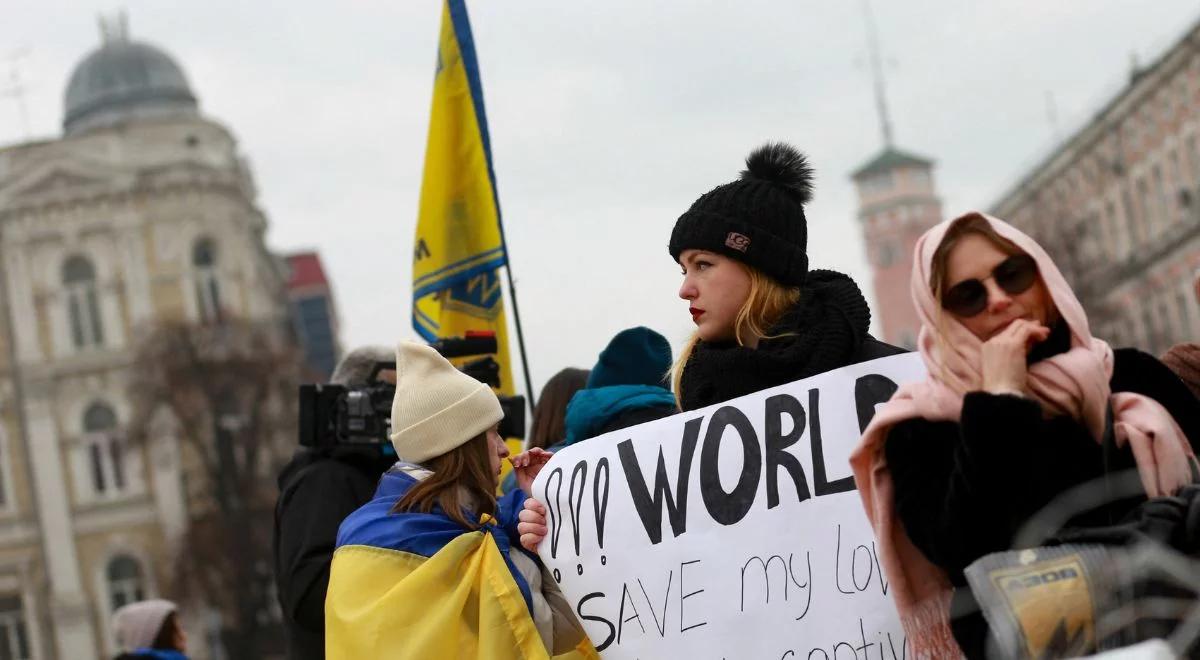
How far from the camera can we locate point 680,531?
15.0ft

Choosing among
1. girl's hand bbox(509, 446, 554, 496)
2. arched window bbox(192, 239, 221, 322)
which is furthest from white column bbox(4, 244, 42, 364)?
girl's hand bbox(509, 446, 554, 496)

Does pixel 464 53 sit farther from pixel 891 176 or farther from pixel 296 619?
pixel 891 176

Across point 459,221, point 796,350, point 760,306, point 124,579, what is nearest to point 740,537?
point 796,350

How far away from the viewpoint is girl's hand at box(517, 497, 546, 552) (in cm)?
487

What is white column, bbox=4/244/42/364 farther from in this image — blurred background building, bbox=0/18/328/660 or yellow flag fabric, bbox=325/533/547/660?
yellow flag fabric, bbox=325/533/547/660

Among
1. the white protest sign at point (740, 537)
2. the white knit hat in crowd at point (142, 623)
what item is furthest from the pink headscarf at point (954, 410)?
the white knit hat in crowd at point (142, 623)

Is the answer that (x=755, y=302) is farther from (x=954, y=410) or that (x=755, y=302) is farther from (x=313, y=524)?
(x=313, y=524)

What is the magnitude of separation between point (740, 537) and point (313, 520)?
1915 millimetres

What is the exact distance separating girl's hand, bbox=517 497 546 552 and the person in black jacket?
1.13 metres

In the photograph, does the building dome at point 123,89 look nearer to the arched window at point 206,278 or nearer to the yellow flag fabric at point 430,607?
the arched window at point 206,278

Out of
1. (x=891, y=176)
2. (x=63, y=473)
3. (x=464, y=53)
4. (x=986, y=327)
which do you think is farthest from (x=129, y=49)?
(x=891, y=176)

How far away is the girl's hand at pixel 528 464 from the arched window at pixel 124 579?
56421 millimetres

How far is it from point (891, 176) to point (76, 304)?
359 feet

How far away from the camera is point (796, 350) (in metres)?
4.57
